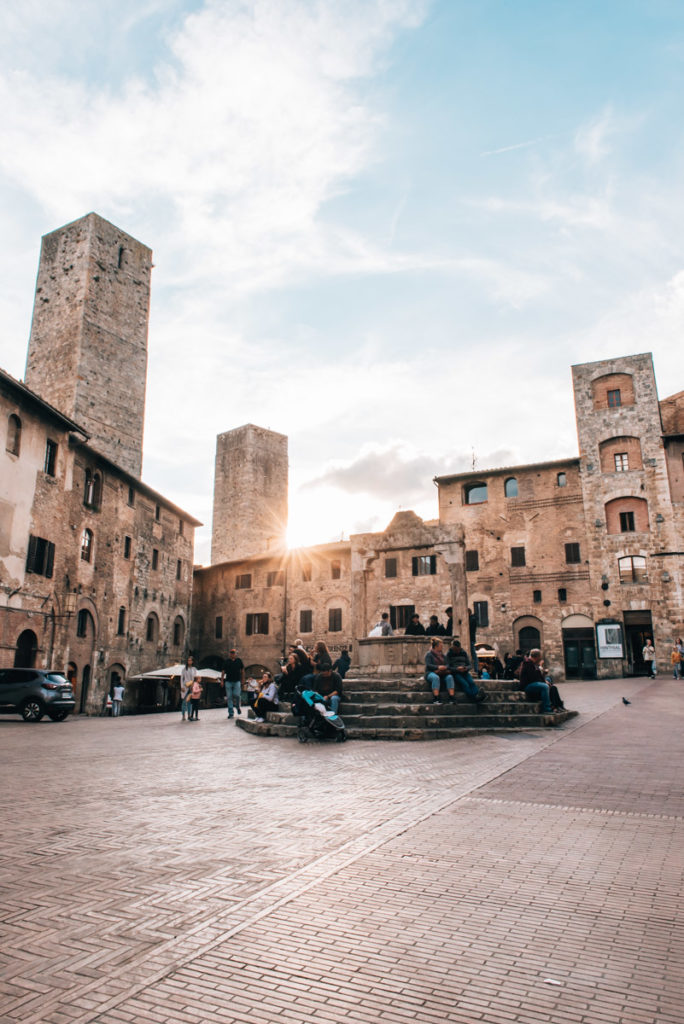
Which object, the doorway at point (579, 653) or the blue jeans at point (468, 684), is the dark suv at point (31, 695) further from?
the doorway at point (579, 653)

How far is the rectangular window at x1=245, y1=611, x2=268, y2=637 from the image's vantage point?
4297cm

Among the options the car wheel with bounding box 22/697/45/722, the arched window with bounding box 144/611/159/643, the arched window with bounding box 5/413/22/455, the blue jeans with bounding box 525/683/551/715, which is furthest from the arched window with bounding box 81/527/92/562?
the blue jeans with bounding box 525/683/551/715

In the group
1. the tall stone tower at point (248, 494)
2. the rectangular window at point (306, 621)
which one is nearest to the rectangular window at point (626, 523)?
the rectangular window at point (306, 621)

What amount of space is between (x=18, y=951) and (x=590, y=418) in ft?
123

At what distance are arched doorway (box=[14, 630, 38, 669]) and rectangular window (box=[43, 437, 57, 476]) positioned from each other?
5.63m

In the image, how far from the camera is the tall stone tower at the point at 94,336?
35594 millimetres

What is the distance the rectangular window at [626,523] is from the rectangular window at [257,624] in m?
20.5

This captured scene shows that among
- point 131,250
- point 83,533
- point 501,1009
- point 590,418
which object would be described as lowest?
Answer: point 501,1009

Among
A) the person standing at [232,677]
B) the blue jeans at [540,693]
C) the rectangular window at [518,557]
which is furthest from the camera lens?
the rectangular window at [518,557]

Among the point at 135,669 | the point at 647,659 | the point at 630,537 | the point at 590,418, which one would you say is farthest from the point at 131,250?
the point at 647,659

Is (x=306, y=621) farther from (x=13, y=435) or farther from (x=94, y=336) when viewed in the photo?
(x=13, y=435)

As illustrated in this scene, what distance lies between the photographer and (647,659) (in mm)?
29625

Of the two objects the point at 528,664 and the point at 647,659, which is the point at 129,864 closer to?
the point at 528,664

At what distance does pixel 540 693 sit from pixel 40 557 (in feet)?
58.1
